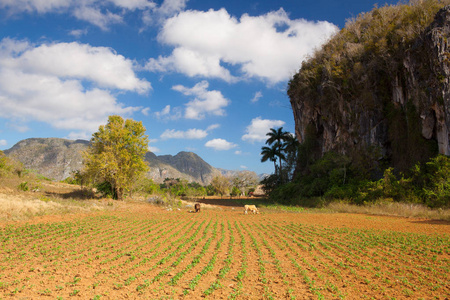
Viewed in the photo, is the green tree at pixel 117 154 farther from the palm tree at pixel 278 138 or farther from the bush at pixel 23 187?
the palm tree at pixel 278 138

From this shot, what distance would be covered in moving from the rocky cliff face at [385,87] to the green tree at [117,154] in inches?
1136

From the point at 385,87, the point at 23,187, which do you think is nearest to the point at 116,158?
the point at 23,187

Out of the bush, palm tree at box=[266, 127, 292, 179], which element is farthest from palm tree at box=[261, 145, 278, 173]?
the bush

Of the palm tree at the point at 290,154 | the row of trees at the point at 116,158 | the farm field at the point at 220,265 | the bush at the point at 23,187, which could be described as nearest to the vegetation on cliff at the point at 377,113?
the palm tree at the point at 290,154

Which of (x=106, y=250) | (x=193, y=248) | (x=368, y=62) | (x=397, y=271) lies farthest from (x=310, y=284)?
(x=368, y=62)

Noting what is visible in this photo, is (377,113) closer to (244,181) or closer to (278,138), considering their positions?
(278,138)

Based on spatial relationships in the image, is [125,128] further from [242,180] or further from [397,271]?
[242,180]

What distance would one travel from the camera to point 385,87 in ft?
109

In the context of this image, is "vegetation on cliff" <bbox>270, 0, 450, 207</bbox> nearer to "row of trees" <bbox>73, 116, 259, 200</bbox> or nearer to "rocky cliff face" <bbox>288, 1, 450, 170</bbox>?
"rocky cliff face" <bbox>288, 1, 450, 170</bbox>

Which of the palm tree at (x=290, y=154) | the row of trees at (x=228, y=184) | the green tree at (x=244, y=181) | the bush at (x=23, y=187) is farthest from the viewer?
the green tree at (x=244, y=181)

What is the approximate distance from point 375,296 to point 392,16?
134ft

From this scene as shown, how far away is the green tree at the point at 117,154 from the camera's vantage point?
30.8 metres

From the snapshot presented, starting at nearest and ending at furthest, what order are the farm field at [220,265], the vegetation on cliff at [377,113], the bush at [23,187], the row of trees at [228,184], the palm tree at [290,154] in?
the farm field at [220,265] → the vegetation on cliff at [377,113] → the bush at [23,187] → the palm tree at [290,154] → the row of trees at [228,184]

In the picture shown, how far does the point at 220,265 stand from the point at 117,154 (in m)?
27.1
